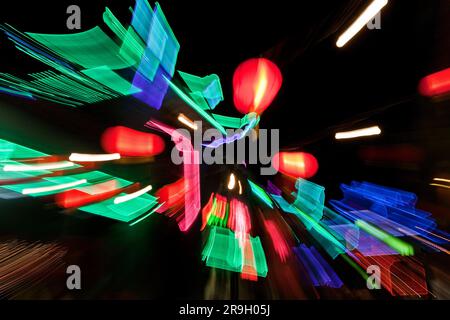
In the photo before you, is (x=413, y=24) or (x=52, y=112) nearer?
(x=52, y=112)

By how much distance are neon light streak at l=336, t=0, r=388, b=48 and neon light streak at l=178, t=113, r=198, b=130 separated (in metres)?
1.74

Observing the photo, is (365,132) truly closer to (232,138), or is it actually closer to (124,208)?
(232,138)

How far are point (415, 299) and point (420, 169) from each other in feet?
4.75

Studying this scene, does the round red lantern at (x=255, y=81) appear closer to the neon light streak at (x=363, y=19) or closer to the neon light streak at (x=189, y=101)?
the neon light streak at (x=189, y=101)

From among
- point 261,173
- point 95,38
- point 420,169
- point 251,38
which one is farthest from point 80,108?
point 420,169

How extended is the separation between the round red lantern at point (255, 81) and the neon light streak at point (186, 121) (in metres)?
0.65

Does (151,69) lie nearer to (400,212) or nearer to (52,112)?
(52,112)

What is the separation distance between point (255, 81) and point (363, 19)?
99 centimetres

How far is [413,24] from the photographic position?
194 centimetres

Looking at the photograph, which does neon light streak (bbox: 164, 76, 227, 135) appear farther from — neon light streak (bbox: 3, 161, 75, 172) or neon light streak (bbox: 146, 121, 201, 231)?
neon light streak (bbox: 3, 161, 75, 172)

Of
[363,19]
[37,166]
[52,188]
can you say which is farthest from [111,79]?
[363,19]

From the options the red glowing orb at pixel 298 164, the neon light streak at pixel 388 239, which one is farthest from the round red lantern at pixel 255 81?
the neon light streak at pixel 388 239

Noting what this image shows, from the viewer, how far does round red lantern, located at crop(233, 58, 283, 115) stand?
1.80m

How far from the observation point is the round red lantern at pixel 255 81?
1797 mm
